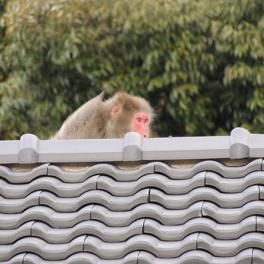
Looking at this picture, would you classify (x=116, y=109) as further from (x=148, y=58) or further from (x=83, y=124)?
(x=148, y=58)

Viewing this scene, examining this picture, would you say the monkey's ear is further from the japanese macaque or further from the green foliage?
the green foliage

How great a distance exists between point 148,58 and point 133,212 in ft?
21.5

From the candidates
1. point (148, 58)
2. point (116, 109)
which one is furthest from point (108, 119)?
point (148, 58)

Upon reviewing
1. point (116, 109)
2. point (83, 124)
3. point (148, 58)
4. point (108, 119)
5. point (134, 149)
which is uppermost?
point (148, 58)

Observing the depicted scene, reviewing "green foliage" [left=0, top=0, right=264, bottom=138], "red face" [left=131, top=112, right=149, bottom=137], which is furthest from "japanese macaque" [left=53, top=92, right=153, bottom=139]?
"green foliage" [left=0, top=0, right=264, bottom=138]

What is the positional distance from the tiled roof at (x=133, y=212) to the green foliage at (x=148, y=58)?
19.8 feet

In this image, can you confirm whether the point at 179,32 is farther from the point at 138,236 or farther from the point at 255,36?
the point at 138,236

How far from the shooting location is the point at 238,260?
510cm

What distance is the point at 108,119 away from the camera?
9938 mm

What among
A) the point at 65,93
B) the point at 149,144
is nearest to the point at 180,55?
the point at 65,93

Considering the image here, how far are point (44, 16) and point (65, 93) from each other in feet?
2.55

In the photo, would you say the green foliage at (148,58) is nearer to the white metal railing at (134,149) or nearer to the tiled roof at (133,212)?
the white metal railing at (134,149)

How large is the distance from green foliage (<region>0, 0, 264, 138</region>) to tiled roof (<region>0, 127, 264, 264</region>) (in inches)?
238

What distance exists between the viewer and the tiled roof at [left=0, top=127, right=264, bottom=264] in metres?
5.27
